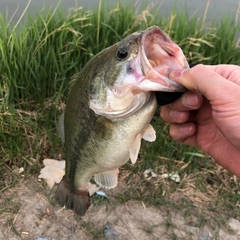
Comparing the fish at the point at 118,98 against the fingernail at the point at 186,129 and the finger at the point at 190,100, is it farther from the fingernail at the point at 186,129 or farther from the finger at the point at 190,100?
the fingernail at the point at 186,129

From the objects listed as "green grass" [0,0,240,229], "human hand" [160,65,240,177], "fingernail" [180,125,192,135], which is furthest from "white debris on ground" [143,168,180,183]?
"fingernail" [180,125,192,135]

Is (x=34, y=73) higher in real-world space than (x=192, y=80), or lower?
lower

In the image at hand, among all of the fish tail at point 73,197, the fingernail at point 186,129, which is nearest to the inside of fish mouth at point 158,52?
the fingernail at point 186,129

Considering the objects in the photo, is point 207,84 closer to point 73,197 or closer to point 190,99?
point 190,99

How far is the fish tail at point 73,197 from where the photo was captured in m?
2.11

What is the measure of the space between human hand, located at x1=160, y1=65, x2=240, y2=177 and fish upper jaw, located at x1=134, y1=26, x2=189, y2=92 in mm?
42

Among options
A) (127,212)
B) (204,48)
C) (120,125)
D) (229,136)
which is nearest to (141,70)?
(120,125)

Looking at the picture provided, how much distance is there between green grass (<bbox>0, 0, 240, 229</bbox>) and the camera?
300 cm

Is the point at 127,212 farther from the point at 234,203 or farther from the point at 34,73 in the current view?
the point at 34,73

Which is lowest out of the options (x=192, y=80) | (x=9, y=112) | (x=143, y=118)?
(x=9, y=112)

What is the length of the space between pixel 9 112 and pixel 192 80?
1876 millimetres

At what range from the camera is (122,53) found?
151 cm

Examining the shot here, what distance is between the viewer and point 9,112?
3035 mm

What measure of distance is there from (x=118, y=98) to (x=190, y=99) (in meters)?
0.39
